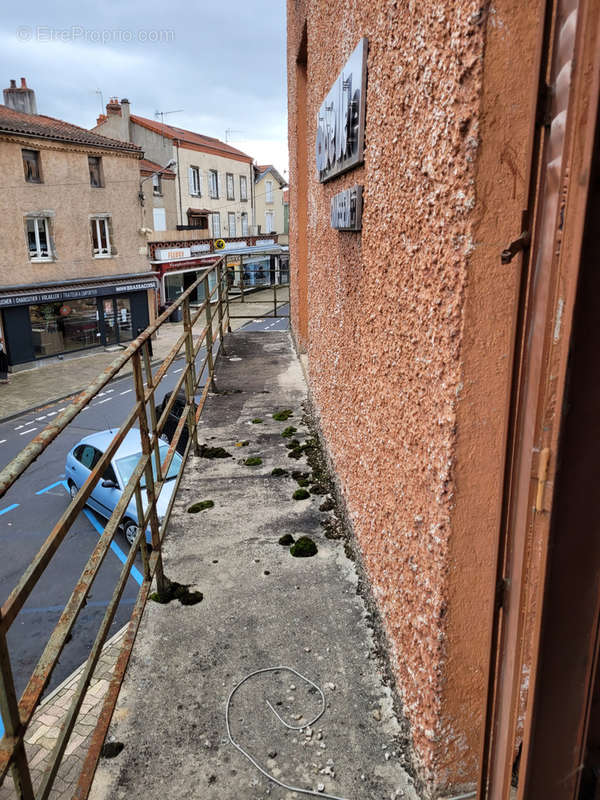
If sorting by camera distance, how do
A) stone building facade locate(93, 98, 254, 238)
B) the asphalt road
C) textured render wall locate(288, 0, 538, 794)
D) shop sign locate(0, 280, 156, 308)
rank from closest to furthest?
textured render wall locate(288, 0, 538, 794) → the asphalt road → shop sign locate(0, 280, 156, 308) → stone building facade locate(93, 98, 254, 238)

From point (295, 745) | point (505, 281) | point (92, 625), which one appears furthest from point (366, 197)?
point (92, 625)

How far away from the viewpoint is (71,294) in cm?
2158

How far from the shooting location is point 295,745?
6.85ft

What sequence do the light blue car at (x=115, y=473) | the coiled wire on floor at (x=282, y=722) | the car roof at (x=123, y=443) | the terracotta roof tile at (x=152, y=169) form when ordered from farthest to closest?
the terracotta roof tile at (x=152, y=169)
the car roof at (x=123, y=443)
the light blue car at (x=115, y=473)
the coiled wire on floor at (x=282, y=722)

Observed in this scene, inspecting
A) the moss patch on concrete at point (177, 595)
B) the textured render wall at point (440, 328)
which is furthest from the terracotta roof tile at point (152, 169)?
the moss patch on concrete at point (177, 595)

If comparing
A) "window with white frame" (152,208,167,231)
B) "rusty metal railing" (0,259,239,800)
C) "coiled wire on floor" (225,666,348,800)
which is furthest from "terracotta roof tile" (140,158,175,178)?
"coiled wire on floor" (225,666,348,800)

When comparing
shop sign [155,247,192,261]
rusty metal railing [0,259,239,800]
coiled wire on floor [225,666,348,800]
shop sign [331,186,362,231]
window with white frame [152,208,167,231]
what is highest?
window with white frame [152,208,167,231]

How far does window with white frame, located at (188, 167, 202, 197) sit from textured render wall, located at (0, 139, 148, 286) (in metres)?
10.6

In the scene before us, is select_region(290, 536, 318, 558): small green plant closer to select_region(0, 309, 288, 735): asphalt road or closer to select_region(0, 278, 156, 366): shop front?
select_region(0, 309, 288, 735): asphalt road

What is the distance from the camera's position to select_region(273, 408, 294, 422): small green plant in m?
5.30

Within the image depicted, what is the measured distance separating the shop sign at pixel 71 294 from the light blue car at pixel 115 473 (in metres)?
10.9

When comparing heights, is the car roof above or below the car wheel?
above

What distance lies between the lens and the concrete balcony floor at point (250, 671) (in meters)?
1.98

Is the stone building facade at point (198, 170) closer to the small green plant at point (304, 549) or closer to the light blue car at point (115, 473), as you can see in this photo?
the light blue car at point (115, 473)
